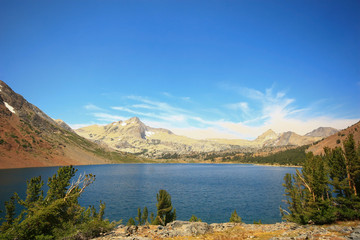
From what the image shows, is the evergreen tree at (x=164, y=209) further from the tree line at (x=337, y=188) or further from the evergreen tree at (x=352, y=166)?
the evergreen tree at (x=352, y=166)

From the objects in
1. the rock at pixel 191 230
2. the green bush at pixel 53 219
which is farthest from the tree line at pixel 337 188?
the green bush at pixel 53 219

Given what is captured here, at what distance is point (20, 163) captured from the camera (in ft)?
652

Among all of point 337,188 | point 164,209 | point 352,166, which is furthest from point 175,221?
point 352,166

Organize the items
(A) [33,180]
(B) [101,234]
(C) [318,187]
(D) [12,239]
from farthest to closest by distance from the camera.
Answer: (C) [318,187]
(A) [33,180]
(B) [101,234]
(D) [12,239]

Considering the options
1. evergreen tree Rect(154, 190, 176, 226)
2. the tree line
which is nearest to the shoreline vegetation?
the tree line

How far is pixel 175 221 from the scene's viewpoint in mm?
33281

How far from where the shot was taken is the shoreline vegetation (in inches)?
889

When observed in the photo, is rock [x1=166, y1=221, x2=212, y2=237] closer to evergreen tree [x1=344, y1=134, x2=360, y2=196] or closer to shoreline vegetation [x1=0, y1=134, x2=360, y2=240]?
shoreline vegetation [x1=0, y1=134, x2=360, y2=240]

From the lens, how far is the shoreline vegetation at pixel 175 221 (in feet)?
74.1

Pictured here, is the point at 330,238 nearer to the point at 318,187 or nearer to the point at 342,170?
the point at 318,187

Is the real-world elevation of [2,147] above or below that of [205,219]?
above

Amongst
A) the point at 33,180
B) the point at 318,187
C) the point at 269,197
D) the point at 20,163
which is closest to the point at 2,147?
the point at 20,163

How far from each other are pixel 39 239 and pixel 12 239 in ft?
8.67

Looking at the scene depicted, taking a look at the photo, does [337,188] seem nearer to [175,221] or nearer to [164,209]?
[175,221]
